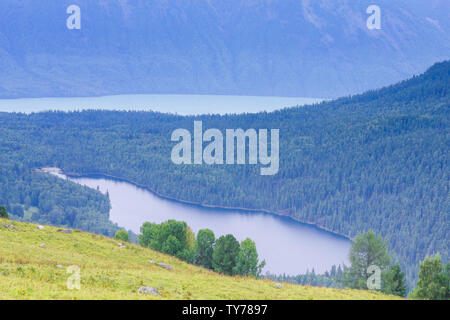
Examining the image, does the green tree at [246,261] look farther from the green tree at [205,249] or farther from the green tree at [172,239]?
the green tree at [172,239]

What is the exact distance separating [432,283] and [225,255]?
23.6m

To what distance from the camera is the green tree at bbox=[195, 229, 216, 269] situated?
73.9 m

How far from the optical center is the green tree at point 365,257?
226ft

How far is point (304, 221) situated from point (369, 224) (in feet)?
66.8

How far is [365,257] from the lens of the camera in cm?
7156

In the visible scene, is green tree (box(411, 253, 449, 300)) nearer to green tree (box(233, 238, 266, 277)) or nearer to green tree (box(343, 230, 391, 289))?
green tree (box(343, 230, 391, 289))

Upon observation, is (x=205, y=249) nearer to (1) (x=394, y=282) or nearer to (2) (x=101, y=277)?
(1) (x=394, y=282)

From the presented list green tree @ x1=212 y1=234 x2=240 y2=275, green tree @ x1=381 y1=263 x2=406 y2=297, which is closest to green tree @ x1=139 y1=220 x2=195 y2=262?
green tree @ x1=212 y1=234 x2=240 y2=275

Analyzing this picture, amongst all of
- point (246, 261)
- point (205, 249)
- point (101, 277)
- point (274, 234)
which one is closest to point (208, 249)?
point (205, 249)

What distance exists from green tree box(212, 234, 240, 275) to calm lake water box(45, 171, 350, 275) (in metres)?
65.8

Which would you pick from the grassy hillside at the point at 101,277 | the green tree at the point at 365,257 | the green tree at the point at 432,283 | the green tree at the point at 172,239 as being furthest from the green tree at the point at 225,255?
the green tree at the point at 432,283
